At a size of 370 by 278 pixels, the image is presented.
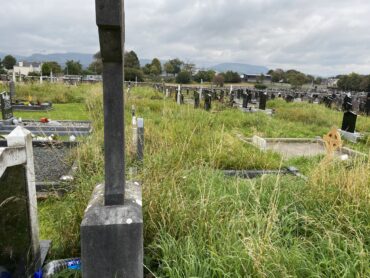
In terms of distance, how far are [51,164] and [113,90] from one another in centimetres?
471

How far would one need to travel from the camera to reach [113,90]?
179 centimetres

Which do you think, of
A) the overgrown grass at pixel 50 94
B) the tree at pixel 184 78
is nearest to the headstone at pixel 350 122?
the overgrown grass at pixel 50 94

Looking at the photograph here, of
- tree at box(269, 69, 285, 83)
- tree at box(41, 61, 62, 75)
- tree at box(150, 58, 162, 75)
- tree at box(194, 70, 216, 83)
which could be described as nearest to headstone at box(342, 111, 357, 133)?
tree at box(194, 70, 216, 83)

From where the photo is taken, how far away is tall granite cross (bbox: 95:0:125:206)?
154cm

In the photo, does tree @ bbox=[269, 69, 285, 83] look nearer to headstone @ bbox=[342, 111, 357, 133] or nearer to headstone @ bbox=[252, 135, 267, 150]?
headstone @ bbox=[342, 111, 357, 133]

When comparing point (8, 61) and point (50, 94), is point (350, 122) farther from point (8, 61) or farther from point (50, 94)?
point (8, 61)

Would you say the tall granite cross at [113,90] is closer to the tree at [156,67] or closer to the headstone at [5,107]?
the headstone at [5,107]

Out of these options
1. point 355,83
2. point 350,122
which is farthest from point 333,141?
point 355,83

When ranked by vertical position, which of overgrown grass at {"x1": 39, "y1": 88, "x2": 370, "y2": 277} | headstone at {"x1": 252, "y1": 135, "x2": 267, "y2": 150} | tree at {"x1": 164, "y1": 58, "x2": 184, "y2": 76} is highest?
tree at {"x1": 164, "y1": 58, "x2": 184, "y2": 76}

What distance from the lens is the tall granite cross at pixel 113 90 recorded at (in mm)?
1537

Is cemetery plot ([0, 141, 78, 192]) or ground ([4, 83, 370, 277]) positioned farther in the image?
cemetery plot ([0, 141, 78, 192])

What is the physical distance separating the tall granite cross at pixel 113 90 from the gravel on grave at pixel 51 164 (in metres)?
3.45

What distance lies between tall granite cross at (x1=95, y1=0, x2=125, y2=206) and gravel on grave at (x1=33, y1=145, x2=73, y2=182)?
11.3 ft

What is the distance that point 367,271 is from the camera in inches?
84.7
